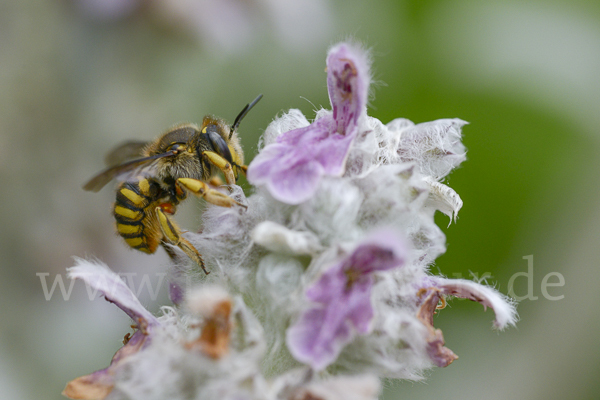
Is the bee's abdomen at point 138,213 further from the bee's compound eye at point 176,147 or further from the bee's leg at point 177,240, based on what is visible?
the bee's leg at point 177,240

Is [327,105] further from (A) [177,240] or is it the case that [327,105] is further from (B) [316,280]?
(B) [316,280]

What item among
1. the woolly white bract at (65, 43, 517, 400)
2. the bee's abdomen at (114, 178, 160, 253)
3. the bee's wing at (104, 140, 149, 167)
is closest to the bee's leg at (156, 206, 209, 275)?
the woolly white bract at (65, 43, 517, 400)

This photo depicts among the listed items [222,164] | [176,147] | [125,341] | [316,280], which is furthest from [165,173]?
[316,280]

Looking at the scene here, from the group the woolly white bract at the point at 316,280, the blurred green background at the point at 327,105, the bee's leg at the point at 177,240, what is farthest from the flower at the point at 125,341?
the blurred green background at the point at 327,105

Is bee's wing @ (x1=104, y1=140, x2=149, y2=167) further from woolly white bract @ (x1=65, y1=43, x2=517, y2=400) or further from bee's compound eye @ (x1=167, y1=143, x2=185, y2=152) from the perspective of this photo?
woolly white bract @ (x1=65, y1=43, x2=517, y2=400)

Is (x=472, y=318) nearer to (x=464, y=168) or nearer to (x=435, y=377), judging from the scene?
(x=435, y=377)

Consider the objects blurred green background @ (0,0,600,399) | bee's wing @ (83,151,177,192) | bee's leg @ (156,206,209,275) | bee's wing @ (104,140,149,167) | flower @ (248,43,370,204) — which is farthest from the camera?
blurred green background @ (0,0,600,399)
